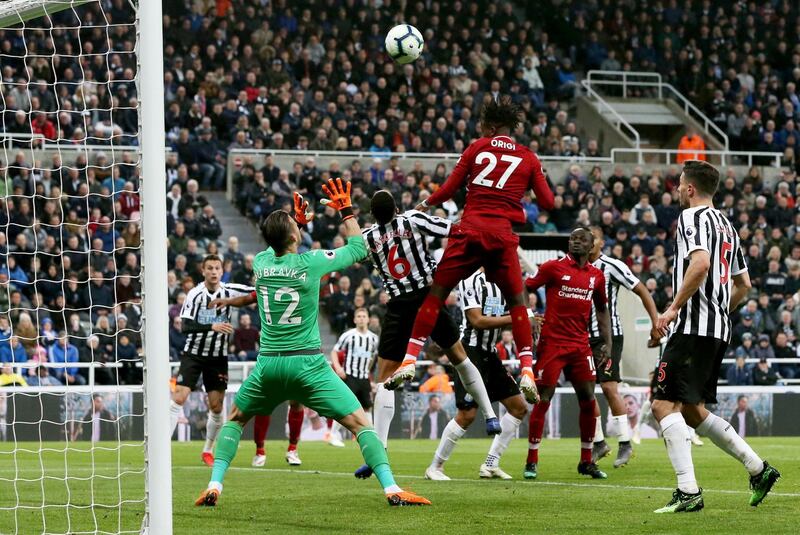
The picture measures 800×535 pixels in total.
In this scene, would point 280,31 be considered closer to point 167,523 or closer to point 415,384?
point 415,384

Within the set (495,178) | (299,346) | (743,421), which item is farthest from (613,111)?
(299,346)

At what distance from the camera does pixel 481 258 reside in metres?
10.3

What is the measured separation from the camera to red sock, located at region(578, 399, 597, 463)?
12.5 m

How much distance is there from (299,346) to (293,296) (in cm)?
37

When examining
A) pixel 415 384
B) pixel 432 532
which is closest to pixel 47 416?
pixel 415 384

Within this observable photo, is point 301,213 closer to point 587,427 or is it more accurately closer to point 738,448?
point 738,448

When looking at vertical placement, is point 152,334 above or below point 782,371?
above

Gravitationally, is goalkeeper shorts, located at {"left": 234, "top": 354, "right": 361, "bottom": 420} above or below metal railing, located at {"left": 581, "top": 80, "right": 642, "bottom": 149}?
below

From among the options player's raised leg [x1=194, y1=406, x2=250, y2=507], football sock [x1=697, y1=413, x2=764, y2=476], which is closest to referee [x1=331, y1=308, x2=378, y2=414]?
player's raised leg [x1=194, y1=406, x2=250, y2=507]

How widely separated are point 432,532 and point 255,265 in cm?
250

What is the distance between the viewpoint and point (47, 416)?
19.7 meters

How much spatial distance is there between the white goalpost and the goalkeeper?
3.54 ft

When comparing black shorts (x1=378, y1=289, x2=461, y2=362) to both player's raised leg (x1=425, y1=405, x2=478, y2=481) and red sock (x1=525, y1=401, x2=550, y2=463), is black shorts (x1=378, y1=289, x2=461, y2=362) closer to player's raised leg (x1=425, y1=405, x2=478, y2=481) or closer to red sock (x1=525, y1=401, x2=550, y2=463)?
player's raised leg (x1=425, y1=405, x2=478, y2=481)

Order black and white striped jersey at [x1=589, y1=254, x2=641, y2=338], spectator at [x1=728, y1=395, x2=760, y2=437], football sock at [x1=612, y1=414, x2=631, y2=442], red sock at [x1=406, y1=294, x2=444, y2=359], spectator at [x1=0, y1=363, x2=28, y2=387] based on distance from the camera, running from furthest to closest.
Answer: spectator at [x1=728, y1=395, x2=760, y2=437] < spectator at [x1=0, y1=363, x2=28, y2=387] < football sock at [x1=612, y1=414, x2=631, y2=442] < black and white striped jersey at [x1=589, y1=254, x2=641, y2=338] < red sock at [x1=406, y1=294, x2=444, y2=359]
